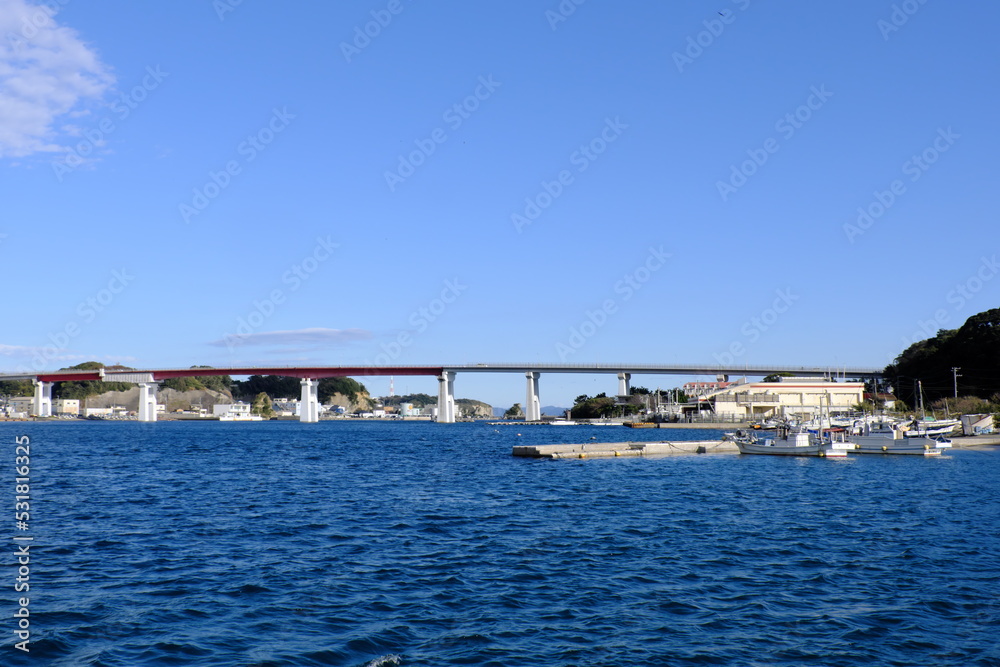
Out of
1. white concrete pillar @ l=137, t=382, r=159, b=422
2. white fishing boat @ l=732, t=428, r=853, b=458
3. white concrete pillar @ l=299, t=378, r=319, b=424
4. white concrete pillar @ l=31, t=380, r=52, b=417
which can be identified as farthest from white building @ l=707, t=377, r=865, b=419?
white concrete pillar @ l=31, t=380, r=52, b=417

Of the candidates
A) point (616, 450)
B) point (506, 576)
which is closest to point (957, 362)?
point (616, 450)

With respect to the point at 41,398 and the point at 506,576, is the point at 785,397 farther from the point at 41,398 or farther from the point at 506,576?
the point at 41,398

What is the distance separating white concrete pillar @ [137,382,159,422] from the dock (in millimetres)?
140992

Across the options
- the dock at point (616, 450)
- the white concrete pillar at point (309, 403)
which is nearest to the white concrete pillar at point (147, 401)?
the white concrete pillar at point (309, 403)

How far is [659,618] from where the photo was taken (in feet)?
50.5

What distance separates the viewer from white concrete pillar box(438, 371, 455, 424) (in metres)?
173

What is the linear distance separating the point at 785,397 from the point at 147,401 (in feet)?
469

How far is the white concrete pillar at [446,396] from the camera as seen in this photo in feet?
568

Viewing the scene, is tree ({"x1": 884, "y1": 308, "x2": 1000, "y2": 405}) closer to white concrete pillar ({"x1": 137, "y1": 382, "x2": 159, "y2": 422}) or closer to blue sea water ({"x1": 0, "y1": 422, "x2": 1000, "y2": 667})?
blue sea water ({"x1": 0, "y1": 422, "x2": 1000, "y2": 667})

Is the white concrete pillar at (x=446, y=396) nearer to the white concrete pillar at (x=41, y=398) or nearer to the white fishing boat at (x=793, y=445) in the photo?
the white concrete pillar at (x=41, y=398)

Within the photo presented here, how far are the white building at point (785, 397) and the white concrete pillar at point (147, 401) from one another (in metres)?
127

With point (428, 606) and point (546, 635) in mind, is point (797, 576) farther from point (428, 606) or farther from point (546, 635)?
point (428, 606)

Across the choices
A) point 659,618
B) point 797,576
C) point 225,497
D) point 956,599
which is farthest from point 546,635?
point 225,497

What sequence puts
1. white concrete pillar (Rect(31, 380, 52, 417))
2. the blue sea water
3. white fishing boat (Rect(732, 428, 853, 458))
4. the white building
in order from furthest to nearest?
1. white concrete pillar (Rect(31, 380, 52, 417))
2. the white building
3. white fishing boat (Rect(732, 428, 853, 458))
4. the blue sea water
